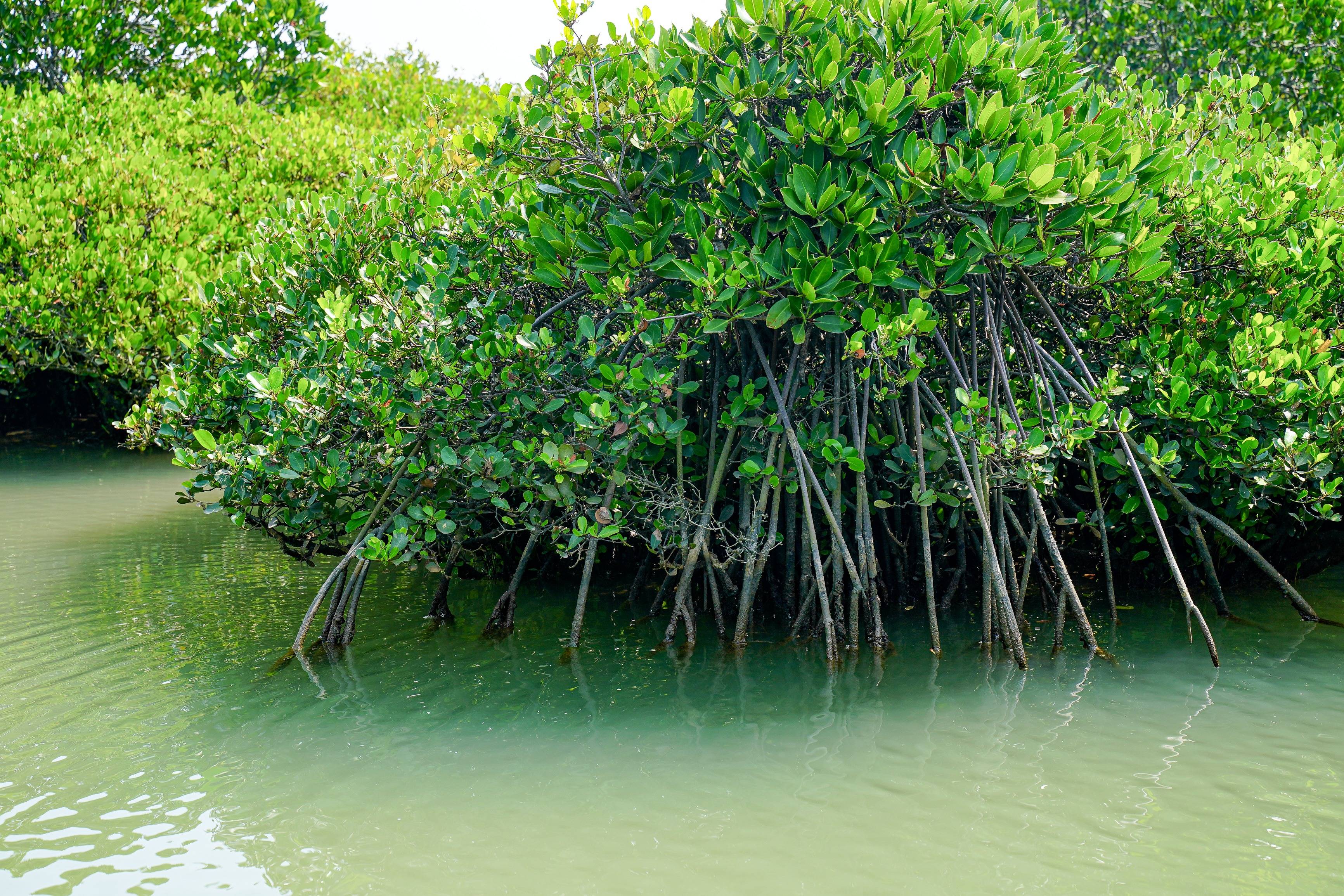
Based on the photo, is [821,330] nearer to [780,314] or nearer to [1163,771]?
[780,314]

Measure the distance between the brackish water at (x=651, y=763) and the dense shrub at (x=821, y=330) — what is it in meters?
0.53

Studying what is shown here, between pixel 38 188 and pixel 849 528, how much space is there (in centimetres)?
1287

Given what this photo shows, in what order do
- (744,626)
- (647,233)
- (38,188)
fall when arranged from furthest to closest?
1. (38,188)
2. (744,626)
3. (647,233)

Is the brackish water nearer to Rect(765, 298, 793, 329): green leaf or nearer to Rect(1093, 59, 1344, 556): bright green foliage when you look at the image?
Rect(1093, 59, 1344, 556): bright green foliage

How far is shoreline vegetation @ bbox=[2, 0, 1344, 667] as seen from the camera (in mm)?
5094

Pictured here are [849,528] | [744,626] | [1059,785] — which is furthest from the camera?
[849,528]

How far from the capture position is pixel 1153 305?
602cm

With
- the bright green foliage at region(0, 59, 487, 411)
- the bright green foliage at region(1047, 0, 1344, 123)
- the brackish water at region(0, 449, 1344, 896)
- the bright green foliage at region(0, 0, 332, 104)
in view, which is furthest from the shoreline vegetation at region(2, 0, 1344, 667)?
the bright green foliage at region(0, 0, 332, 104)

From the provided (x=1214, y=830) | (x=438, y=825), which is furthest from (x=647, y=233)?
(x=1214, y=830)

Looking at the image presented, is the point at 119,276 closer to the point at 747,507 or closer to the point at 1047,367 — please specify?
the point at 747,507

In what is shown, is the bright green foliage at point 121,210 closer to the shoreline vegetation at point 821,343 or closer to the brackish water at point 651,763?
the shoreline vegetation at point 821,343

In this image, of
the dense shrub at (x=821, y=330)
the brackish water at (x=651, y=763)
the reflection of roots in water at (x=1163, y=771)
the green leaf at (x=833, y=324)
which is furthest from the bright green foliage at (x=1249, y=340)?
the green leaf at (x=833, y=324)

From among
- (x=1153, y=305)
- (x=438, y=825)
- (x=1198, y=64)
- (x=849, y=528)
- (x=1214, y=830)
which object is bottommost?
(x=438, y=825)

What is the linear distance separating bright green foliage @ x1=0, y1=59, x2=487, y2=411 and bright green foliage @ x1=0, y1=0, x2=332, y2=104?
2649 mm
